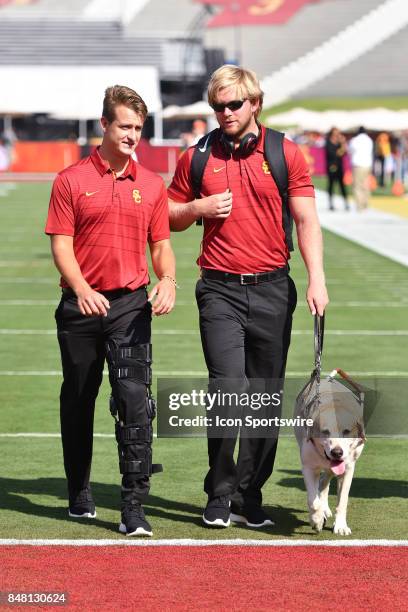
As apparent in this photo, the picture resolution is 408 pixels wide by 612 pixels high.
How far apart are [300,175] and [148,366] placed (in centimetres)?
114

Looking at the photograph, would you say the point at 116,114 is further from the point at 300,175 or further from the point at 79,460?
the point at 79,460

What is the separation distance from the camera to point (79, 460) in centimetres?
717

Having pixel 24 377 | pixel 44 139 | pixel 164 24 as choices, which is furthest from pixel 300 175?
pixel 164 24

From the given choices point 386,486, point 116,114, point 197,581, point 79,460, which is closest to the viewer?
point 197,581

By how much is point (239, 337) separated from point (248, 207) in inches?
24.3

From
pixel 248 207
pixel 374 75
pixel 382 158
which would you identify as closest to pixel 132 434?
pixel 248 207

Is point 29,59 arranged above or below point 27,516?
above

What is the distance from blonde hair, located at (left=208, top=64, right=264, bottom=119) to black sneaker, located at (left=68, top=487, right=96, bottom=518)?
6.58 feet

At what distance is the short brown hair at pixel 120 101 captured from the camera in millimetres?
6625

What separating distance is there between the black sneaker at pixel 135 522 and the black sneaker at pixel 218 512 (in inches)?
12.0

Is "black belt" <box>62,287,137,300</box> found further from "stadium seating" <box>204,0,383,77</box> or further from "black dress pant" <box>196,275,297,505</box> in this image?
"stadium seating" <box>204,0,383,77</box>

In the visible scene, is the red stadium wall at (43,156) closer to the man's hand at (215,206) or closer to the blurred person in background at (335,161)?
the blurred person in background at (335,161)

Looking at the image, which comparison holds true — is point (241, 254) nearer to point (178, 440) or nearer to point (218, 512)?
point (218, 512)

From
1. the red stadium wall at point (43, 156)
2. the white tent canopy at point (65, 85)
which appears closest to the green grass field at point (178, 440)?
the red stadium wall at point (43, 156)
